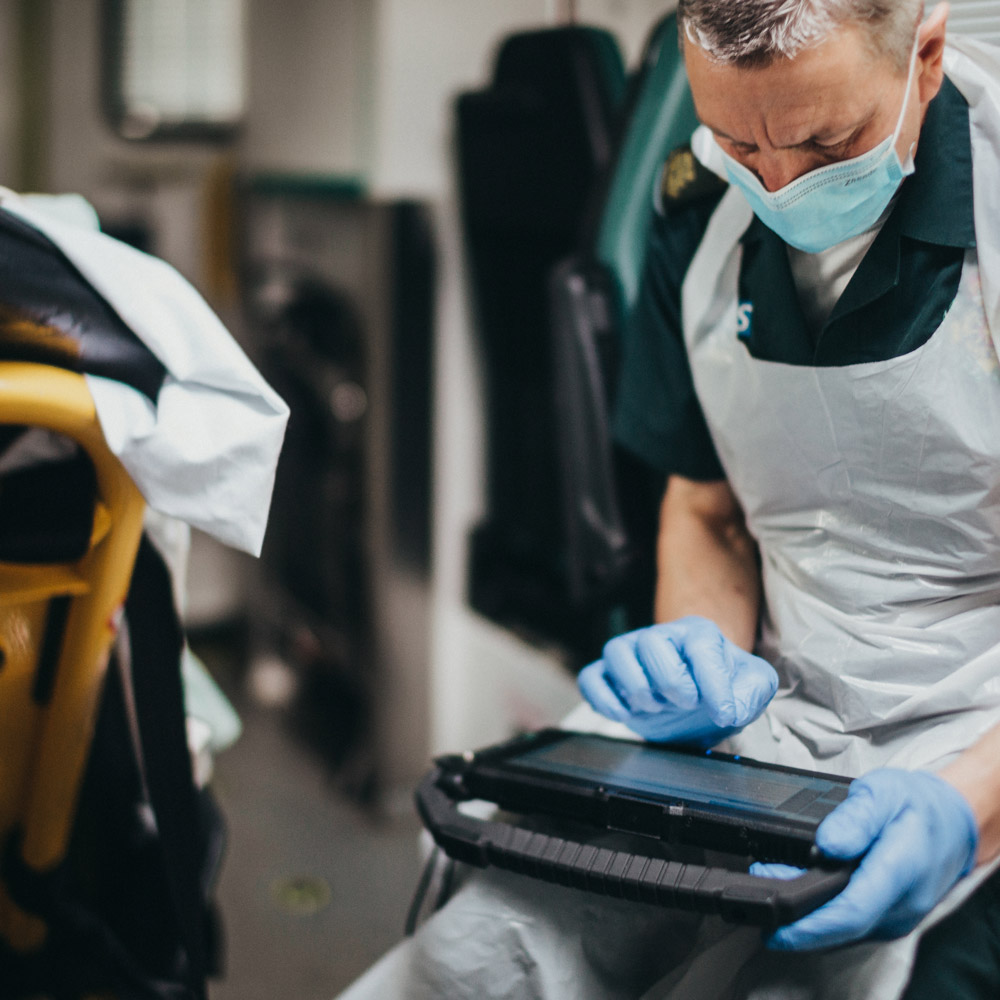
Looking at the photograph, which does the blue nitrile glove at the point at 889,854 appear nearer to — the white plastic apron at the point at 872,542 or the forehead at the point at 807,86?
the white plastic apron at the point at 872,542

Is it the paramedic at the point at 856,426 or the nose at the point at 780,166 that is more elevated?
the nose at the point at 780,166

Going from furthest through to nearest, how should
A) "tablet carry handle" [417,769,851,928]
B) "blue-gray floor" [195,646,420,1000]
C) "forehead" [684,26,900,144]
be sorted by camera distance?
"blue-gray floor" [195,646,420,1000] → "forehead" [684,26,900,144] → "tablet carry handle" [417,769,851,928]

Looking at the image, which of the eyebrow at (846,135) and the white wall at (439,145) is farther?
the white wall at (439,145)

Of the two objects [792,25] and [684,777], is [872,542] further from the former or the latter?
[792,25]

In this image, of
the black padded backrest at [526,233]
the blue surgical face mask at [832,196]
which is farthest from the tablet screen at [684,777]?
the black padded backrest at [526,233]

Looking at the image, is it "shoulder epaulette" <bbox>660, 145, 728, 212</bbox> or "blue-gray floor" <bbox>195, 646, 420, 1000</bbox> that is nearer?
"shoulder epaulette" <bbox>660, 145, 728, 212</bbox>

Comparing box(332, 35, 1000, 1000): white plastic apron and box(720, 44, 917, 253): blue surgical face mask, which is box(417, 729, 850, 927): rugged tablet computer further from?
box(720, 44, 917, 253): blue surgical face mask

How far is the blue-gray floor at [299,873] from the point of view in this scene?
1.74 meters

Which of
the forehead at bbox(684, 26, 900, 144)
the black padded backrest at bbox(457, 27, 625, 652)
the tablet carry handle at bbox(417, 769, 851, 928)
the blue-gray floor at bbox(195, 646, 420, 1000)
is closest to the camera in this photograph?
the tablet carry handle at bbox(417, 769, 851, 928)

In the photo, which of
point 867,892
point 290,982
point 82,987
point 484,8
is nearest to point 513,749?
point 867,892

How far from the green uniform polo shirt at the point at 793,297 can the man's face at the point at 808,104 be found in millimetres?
47

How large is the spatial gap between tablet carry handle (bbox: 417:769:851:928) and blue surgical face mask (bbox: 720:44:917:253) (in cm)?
50

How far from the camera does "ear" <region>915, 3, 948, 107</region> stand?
2.58 feet

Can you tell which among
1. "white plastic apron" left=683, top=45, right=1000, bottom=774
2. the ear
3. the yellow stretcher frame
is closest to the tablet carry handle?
→ "white plastic apron" left=683, top=45, right=1000, bottom=774
